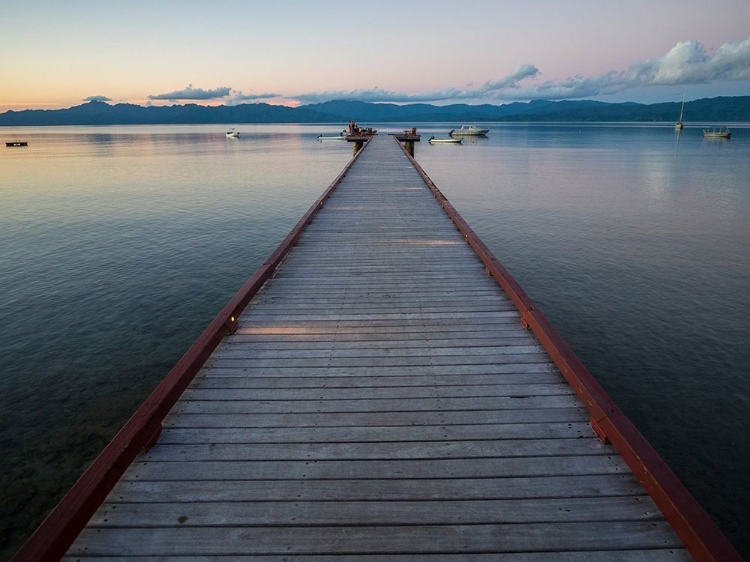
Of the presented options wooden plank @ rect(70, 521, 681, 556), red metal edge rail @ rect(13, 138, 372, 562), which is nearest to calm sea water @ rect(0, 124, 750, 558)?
red metal edge rail @ rect(13, 138, 372, 562)

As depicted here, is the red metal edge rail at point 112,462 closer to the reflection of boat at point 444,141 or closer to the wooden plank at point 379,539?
the wooden plank at point 379,539

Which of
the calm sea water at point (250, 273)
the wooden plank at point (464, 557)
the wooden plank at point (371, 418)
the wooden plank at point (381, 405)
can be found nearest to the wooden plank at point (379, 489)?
the wooden plank at point (464, 557)

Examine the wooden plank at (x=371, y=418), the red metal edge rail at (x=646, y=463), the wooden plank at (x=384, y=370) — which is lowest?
the wooden plank at (x=371, y=418)

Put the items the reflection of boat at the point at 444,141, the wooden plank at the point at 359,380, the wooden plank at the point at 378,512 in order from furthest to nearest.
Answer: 1. the reflection of boat at the point at 444,141
2. the wooden plank at the point at 359,380
3. the wooden plank at the point at 378,512

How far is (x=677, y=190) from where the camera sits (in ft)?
118

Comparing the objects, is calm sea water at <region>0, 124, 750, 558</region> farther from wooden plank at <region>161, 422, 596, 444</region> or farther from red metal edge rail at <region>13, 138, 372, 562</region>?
wooden plank at <region>161, 422, 596, 444</region>

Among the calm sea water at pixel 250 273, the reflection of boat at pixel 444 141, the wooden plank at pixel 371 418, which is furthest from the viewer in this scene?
the reflection of boat at pixel 444 141

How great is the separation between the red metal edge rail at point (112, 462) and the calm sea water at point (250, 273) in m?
3.70

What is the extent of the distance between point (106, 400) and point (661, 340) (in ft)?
44.8

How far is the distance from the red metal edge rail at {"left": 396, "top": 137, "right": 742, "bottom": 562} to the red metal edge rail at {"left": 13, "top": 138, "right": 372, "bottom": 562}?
15.2 feet

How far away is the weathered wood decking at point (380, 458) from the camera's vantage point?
11.3ft

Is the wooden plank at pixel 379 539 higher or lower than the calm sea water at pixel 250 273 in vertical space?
higher

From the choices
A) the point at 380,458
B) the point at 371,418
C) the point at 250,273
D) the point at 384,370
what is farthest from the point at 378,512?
the point at 250,273

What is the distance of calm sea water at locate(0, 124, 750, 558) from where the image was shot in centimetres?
816
